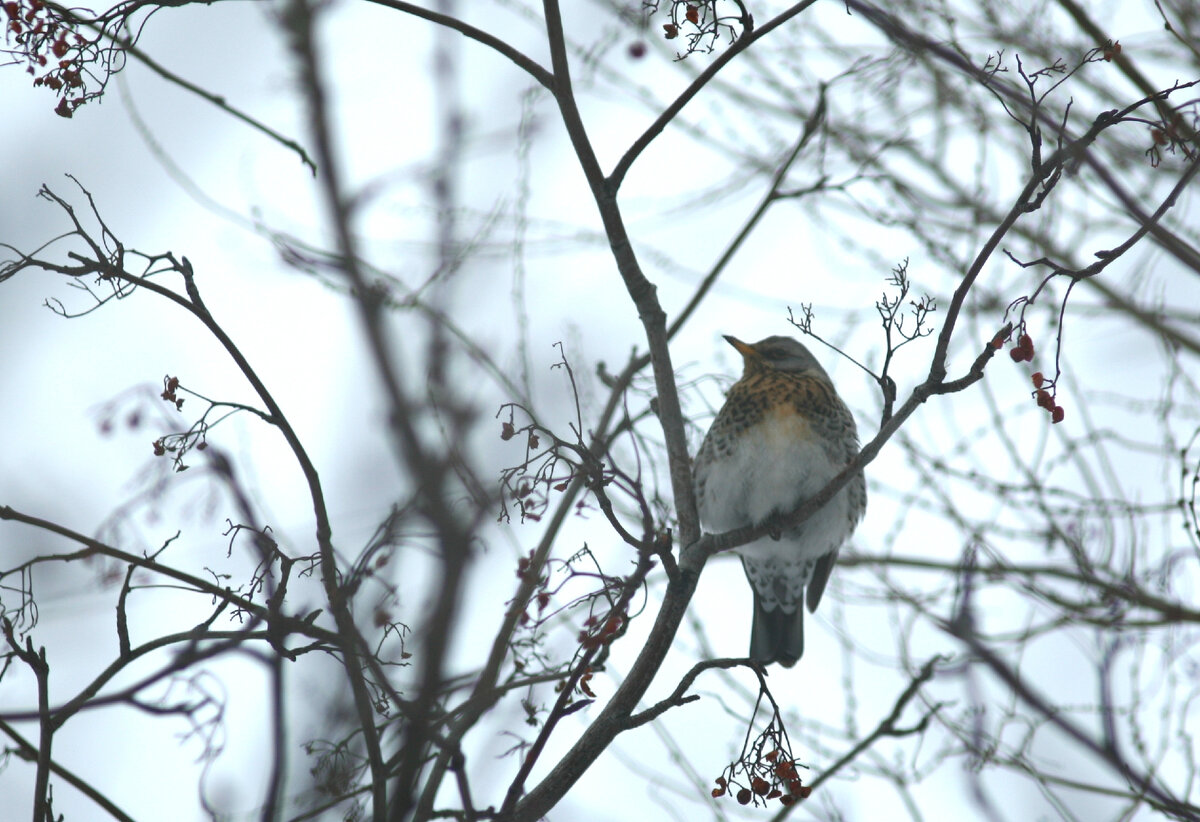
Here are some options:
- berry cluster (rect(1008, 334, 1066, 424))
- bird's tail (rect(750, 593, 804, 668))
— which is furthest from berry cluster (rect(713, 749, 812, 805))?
bird's tail (rect(750, 593, 804, 668))

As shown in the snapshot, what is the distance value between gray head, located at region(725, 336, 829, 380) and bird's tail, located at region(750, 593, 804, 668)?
1.29 meters

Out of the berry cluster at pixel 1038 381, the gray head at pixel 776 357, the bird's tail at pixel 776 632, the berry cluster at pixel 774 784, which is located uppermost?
the gray head at pixel 776 357

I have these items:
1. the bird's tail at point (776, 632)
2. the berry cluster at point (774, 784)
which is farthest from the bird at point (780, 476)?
the berry cluster at point (774, 784)

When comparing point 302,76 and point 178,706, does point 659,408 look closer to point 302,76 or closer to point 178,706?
point 178,706

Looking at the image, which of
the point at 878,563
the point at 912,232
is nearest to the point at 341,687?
the point at 912,232

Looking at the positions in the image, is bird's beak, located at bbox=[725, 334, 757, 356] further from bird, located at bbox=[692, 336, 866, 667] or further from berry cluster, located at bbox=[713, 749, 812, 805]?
berry cluster, located at bbox=[713, 749, 812, 805]

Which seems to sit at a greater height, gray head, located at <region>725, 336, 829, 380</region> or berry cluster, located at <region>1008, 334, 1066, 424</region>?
gray head, located at <region>725, 336, 829, 380</region>

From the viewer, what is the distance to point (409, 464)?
1483mm

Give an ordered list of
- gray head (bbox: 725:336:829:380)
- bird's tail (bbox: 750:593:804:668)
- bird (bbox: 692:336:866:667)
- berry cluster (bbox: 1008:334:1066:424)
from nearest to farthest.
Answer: berry cluster (bbox: 1008:334:1066:424), bird (bbox: 692:336:866:667), bird's tail (bbox: 750:593:804:668), gray head (bbox: 725:336:829:380)

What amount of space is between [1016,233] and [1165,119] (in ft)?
15.2

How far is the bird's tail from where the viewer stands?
6.55 meters

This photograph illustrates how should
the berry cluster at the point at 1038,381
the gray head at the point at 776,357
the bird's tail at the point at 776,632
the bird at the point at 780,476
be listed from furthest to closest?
the gray head at the point at 776,357 → the bird's tail at the point at 776,632 → the bird at the point at 780,476 → the berry cluster at the point at 1038,381

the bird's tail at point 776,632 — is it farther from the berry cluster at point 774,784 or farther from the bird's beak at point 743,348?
the berry cluster at point 774,784

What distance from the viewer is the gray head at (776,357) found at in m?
6.76
